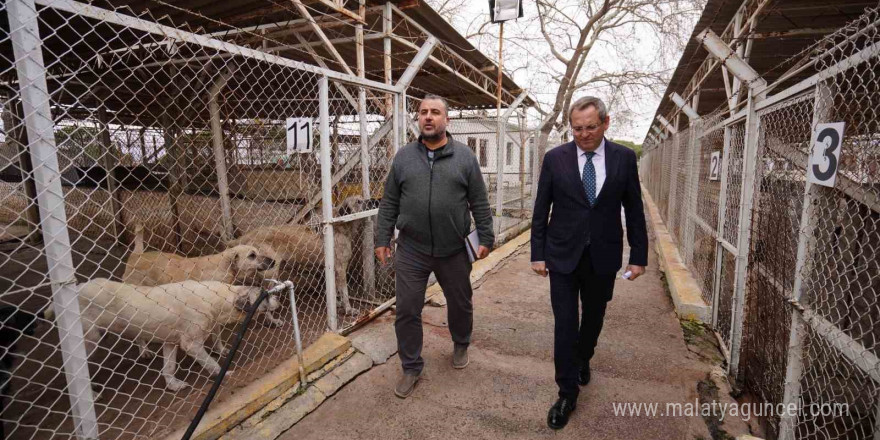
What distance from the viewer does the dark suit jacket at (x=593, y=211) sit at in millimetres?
2602

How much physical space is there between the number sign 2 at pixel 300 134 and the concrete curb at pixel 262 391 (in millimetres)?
1630

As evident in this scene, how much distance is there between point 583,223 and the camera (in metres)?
2.61

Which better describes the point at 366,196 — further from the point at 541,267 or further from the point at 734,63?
the point at 734,63

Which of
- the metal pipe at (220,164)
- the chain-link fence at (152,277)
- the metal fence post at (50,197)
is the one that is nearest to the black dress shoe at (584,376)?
the chain-link fence at (152,277)

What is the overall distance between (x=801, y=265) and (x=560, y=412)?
1587 millimetres

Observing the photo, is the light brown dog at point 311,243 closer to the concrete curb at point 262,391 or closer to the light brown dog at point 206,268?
the light brown dog at point 206,268

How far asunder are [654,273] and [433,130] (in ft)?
16.0

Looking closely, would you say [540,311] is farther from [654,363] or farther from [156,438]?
[156,438]

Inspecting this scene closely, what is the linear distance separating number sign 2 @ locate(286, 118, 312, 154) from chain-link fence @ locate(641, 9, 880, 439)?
3.04 meters

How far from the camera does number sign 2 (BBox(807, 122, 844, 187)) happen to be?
1817 millimetres

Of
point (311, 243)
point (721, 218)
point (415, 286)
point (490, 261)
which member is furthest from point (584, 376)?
point (311, 243)

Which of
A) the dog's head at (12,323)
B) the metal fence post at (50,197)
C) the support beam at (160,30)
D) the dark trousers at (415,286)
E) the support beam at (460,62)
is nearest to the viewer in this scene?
the metal fence post at (50,197)

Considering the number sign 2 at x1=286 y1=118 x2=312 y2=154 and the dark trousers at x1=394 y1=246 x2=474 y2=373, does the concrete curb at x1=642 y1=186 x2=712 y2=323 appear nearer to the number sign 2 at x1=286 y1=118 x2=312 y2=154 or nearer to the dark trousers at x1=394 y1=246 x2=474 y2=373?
the dark trousers at x1=394 y1=246 x2=474 y2=373

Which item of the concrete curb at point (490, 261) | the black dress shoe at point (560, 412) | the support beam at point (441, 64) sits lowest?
the black dress shoe at point (560, 412)
